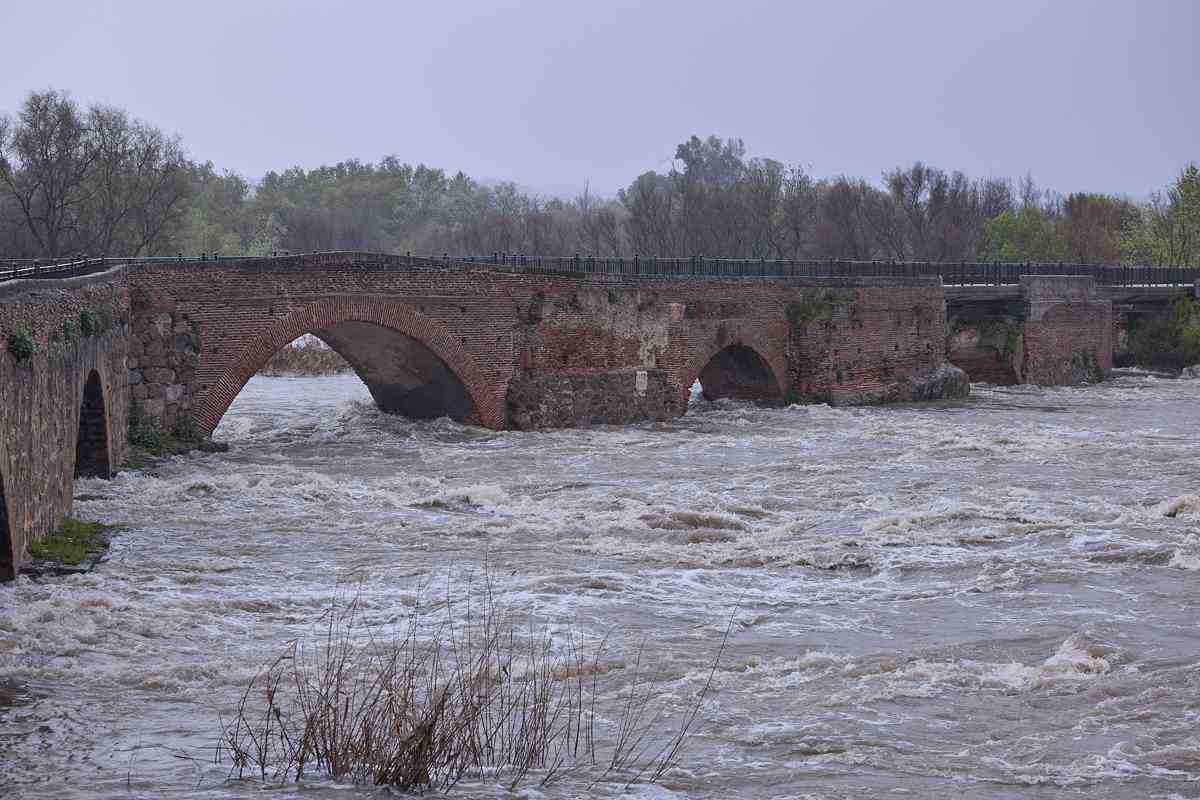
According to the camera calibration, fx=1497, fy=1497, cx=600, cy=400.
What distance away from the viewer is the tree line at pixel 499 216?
47.8 m

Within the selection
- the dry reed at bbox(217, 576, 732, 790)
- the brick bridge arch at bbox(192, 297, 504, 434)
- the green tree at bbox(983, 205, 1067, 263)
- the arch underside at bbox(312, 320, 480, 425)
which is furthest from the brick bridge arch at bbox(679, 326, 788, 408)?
the green tree at bbox(983, 205, 1067, 263)

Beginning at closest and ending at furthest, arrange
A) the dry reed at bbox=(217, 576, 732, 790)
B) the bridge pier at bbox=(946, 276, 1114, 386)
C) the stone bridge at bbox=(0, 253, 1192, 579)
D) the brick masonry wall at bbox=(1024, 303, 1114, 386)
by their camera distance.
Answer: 1. the dry reed at bbox=(217, 576, 732, 790)
2. the stone bridge at bbox=(0, 253, 1192, 579)
3. the bridge pier at bbox=(946, 276, 1114, 386)
4. the brick masonry wall at bbox=(1024, 303, 1114, 386)

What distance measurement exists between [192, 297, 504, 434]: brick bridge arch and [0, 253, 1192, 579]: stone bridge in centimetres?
3

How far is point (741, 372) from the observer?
1367 inches

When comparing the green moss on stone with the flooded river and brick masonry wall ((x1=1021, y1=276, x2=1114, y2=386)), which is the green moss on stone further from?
brick masonry wall ((x1=1021, y1=276, x2=1114, y2=386))

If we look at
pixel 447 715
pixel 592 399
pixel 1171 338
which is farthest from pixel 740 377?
pixel 447 715

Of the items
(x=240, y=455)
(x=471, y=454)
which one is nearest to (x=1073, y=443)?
(x=471, y=454)

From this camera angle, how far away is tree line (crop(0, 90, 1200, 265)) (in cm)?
4781

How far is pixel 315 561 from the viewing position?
53.0ft

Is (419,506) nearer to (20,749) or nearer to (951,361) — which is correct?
(20,749)

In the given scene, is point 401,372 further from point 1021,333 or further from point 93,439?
point 1021,333

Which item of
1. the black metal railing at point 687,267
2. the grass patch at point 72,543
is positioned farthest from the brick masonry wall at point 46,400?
the black metal railing at point 687,267

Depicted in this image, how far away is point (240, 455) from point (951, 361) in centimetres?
2274

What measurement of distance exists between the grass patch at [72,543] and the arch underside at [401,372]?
10487 millimetres
